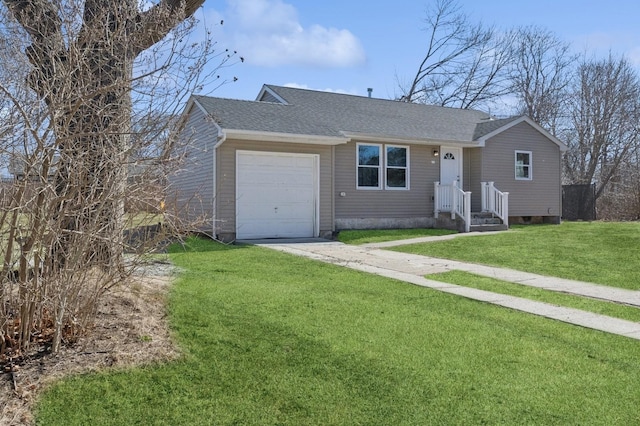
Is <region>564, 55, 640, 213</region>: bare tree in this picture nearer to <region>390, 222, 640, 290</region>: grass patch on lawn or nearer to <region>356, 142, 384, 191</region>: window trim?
<region>390, 222, 640, 290</region>: grass patch on lawn

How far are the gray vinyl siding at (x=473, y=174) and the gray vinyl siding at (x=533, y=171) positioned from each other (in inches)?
6.4

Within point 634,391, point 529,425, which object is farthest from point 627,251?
point 529,425

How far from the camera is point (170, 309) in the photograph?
4840 mm

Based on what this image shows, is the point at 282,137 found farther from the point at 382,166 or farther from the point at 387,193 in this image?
the point at 387,193

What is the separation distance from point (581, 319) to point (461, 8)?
31.4m

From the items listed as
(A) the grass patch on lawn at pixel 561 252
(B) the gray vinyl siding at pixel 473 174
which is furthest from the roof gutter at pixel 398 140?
(A) the grass patch on lawn at pixel 561 252

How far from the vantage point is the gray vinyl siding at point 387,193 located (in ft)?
47.3

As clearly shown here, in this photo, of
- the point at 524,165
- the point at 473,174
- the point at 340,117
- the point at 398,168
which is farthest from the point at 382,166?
the point at 524,165

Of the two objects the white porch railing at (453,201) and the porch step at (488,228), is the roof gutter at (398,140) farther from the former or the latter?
the porch step at (488,228)

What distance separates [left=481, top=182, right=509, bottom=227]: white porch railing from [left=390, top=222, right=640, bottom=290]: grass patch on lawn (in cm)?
204

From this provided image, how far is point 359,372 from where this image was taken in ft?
11.7

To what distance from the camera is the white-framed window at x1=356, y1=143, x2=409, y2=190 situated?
1483cm

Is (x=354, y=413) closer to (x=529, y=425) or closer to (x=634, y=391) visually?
(x=529, y=425)

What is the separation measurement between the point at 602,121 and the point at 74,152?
31708mm
